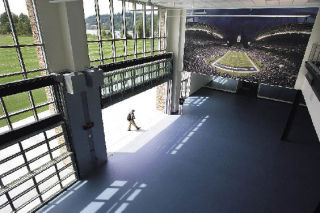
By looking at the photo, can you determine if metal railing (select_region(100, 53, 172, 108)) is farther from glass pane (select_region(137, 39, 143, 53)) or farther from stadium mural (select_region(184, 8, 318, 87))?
stadium mural (select_region(184, 8, 318, 87))

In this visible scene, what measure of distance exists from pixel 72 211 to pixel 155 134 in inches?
197

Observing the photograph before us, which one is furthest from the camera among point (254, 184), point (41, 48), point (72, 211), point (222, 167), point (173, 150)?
point (173, 150)

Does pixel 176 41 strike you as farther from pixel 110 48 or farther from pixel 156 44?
pixel 110 48

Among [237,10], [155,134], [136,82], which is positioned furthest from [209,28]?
[155,134]

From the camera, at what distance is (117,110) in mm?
12766

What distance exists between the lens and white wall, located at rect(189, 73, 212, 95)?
15115 mm

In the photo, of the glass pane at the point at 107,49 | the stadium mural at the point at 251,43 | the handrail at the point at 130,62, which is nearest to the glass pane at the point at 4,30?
the handrail at the point at 130,62

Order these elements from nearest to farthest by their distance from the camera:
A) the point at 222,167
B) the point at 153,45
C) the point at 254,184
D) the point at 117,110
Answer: the point at 254,184 → the point at 222,167 → the point at 153,45 → the point at 117,110

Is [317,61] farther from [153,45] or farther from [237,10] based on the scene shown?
[153,45]

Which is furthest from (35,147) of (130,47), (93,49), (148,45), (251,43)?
(251,43)

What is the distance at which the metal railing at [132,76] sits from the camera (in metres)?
7.36

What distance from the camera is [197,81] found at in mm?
15922

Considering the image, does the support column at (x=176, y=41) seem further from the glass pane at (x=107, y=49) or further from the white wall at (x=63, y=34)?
the white wall at (x=63, y=34)

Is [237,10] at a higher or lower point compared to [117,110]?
higher
